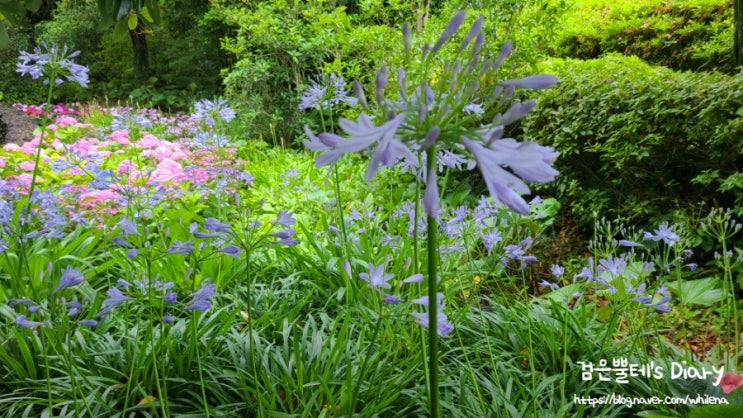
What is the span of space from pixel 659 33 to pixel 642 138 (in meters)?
3.48

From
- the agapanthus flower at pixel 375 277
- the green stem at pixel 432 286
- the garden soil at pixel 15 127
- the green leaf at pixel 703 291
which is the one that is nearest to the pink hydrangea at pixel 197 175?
the agapanthus flower at pixel 375 277

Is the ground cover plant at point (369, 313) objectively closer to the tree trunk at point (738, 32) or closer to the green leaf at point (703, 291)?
the green leaf at point (703, 291)

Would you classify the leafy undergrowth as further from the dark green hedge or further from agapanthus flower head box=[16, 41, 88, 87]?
the dark green hedge

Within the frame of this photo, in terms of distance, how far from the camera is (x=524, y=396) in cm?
177

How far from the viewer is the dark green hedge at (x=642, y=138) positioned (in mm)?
3037

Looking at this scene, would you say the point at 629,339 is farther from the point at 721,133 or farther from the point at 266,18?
the point at 266,18

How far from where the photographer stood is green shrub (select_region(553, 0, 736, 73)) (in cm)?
517

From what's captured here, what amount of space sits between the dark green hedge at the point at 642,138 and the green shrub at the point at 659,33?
1652mm

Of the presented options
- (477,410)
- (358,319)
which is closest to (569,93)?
(358,319)

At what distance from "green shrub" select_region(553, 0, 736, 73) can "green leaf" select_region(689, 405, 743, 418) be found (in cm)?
415

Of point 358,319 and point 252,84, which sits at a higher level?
point 252,84

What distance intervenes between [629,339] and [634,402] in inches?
13.7

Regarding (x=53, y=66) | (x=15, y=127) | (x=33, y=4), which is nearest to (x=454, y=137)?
(x=33, y=4)

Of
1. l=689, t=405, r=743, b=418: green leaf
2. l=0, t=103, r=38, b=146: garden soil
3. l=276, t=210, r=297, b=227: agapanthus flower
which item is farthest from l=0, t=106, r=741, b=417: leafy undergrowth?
l=0, t=103, r=38, b=146: garden soil
